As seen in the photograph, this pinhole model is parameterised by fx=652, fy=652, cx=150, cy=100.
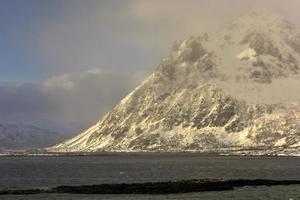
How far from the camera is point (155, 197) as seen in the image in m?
143

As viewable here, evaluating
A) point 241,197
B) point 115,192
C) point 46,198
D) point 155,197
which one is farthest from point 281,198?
point 46,198

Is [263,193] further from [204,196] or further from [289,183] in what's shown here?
[289,183]

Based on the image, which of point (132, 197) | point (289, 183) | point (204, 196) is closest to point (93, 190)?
point (132, 197)

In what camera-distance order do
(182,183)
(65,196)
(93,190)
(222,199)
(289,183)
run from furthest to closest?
(289,183) < (182,183) < (93,190) < (65,196) < (222,199)

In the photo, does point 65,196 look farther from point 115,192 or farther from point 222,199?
Answer: point 222,199

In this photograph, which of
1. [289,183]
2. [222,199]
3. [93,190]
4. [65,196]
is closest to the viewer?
[222,199]

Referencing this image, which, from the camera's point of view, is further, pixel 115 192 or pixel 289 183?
pixel 289 183

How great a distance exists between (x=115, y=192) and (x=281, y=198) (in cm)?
3965

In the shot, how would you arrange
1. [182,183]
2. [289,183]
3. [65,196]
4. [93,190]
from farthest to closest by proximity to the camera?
[289,183] → [182,183] → [93,190] → [65,196]

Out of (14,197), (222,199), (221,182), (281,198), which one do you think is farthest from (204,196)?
(14,197)

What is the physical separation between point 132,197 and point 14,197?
26693 millimetres

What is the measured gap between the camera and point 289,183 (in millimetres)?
181875

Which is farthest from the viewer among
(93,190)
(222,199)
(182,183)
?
(182,183)

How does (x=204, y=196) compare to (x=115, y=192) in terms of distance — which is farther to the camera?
(x=115, y=192)
